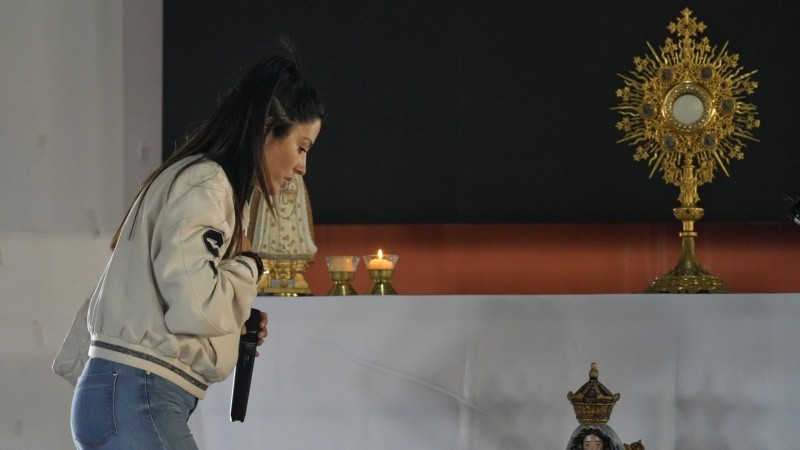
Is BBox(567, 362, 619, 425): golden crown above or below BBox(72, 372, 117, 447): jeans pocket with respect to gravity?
below

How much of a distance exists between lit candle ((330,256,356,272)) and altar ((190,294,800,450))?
205mm

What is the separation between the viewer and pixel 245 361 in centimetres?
177

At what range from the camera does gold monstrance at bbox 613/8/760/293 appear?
122 inches

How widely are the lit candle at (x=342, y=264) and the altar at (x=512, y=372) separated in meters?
0.21

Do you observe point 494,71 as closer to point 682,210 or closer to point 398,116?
point 398,116

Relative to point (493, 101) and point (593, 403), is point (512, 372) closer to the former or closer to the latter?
point (593, 403)

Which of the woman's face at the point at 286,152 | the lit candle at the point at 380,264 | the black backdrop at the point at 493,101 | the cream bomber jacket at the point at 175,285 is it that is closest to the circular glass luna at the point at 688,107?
the black backdrop at the point at 493,101

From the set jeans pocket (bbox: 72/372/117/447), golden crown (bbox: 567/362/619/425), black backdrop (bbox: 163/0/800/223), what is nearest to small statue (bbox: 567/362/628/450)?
golden crown (bbox: 567/362/619/425)

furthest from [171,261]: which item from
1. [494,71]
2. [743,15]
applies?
[743,15]

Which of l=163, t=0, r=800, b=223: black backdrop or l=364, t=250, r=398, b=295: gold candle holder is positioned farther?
l=163, t=0, r=800, b=223: black backdrop

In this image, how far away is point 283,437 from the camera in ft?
9.05

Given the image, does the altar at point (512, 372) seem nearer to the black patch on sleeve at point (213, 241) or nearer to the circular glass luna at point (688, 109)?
the circular glass luna at point (688, 109)

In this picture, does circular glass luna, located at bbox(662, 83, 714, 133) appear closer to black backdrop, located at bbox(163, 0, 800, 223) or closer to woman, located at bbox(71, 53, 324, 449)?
black backdrop, located at bbox(163, 0, 800, 223)

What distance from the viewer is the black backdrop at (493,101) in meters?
3.37
